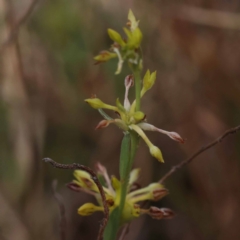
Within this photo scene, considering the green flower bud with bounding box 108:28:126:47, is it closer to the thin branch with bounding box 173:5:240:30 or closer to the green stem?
the green stem

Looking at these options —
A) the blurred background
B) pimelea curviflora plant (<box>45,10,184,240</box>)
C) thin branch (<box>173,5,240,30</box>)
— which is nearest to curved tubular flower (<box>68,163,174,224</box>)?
pimelea curviflora plant (<box>45,10,184,240</box>)

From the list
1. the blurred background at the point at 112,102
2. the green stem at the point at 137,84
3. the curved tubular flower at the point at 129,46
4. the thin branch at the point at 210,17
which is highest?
the thin branch at the point at 210,17

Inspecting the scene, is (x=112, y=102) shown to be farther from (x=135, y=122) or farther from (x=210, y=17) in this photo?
(x=135, y=122)

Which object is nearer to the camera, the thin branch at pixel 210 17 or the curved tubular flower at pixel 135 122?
the curved tubular flower at pixel 135 122

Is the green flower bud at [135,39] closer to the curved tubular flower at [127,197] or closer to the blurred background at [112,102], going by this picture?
the curved tubular flower at [127,197]

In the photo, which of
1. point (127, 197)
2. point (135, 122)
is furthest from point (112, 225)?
point (135, 122)

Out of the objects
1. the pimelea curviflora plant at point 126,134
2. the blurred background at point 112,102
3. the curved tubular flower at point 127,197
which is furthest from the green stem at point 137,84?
the blurred background at point 112,102

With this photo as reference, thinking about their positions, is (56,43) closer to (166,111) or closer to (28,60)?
(28,60)

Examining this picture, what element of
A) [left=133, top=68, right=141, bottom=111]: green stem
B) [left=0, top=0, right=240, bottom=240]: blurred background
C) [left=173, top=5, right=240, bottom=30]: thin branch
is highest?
[left=173, top=5, right=240, bottom=30]: thin branch

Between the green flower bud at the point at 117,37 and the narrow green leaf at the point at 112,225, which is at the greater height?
the green flower bud at the point at 117,37
